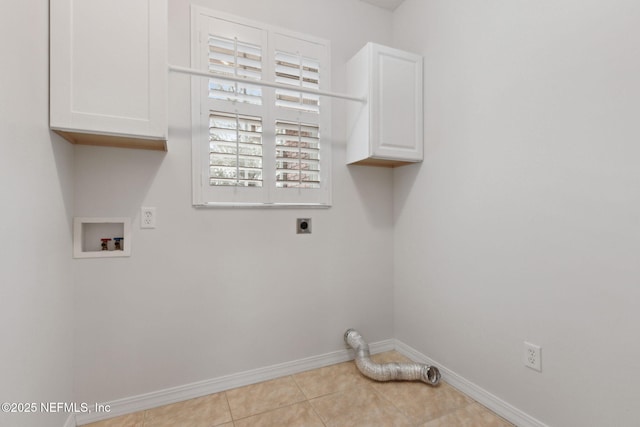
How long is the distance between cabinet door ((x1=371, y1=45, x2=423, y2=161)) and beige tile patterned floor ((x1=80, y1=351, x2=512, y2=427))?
4.87ft

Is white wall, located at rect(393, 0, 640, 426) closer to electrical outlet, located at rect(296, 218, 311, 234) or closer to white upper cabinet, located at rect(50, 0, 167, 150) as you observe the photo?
electrical outlet, located at rect(296, 218, 311, 234)

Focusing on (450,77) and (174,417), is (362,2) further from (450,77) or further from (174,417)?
(174,417)

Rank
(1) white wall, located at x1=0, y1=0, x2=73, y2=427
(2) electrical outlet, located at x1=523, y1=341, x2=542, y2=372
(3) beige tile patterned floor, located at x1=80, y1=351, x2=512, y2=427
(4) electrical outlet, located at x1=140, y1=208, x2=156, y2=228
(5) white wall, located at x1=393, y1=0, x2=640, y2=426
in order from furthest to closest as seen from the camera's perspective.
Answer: (4) electrical outlet, located at x1=140, y1=208, x2=156, y2=228, (3) beige tile patterned floor, located at x1=80, y1=351, x2=512, y2=427, (2) electrical outlet, located at x1=523, y1=341, x2=542, y2=372, (5) white wall, located at x1=393, y1=0, x2=640, y2=426, (1) white wall, located at x1=0, y1=0, x2=73, y2=427

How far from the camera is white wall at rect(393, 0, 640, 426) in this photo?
4.10 feet

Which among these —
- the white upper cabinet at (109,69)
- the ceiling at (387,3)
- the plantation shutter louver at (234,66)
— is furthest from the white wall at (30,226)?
the ceiling at (387,3)

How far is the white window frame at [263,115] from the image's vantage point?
186 centimetres

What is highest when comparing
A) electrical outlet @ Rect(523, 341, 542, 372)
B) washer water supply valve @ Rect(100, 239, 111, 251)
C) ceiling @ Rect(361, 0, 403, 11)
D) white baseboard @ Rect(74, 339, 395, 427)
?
ceiling @ Rect(361, 0, 403, 11)

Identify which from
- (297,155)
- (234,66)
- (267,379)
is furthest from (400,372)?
(234,66)

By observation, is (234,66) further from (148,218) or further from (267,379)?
(267,379)

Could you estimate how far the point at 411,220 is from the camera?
2.32 meters

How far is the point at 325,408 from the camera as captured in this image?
1.76 m

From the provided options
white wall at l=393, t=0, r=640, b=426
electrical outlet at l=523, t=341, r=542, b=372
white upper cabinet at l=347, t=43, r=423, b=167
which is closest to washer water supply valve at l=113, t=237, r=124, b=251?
white upper cabinet at l=347, t=43, r=423, b=167

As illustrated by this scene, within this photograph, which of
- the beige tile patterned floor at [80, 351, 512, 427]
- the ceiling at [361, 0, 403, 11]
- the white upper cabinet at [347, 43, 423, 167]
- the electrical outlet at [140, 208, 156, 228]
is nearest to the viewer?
the beige tile patterned floor at [80, 351, 512, 427]

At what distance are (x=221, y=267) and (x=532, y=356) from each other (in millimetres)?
1758
